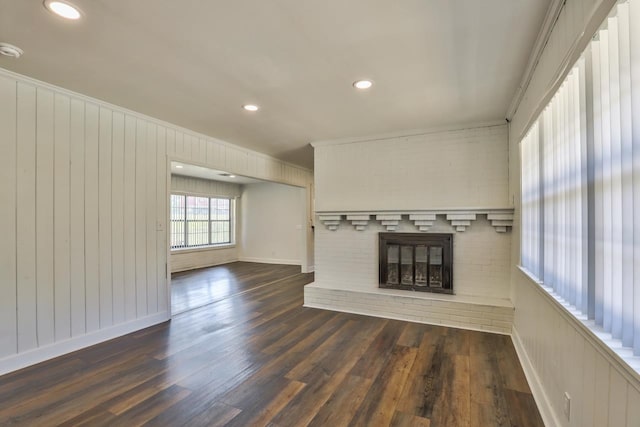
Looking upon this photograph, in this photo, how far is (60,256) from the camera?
2.85 meters

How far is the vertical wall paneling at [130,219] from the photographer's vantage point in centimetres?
339

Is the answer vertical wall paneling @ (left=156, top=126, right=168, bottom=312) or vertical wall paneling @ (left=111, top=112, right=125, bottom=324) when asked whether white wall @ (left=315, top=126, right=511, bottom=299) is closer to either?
vertical wall paneling @ (left=156, top=126, right=168, bottom=312)

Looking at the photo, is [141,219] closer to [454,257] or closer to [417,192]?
[417,192]

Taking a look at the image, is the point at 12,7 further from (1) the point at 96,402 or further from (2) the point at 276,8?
(1) the point at 96,402

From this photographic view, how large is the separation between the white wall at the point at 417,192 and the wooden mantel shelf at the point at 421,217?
3.5 inches

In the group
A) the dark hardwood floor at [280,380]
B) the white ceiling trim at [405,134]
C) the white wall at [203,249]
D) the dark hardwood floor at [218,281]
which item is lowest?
the dark hardwood floor at [218,281]

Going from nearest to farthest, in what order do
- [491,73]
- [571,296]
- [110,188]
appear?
[571,296] → [491,73] → [110,188]

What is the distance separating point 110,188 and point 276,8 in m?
2.67

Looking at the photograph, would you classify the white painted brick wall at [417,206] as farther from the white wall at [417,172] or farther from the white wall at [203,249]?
the white wall at [203,249]

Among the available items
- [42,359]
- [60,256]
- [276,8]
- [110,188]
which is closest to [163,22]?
[276,8]

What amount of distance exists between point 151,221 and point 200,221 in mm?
4836

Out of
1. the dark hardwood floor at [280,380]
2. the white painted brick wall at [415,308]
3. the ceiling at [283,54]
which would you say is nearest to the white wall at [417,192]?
the white painted brick wall at [415,308]

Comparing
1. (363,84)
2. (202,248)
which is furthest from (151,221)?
(202,248)

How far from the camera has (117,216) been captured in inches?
131
